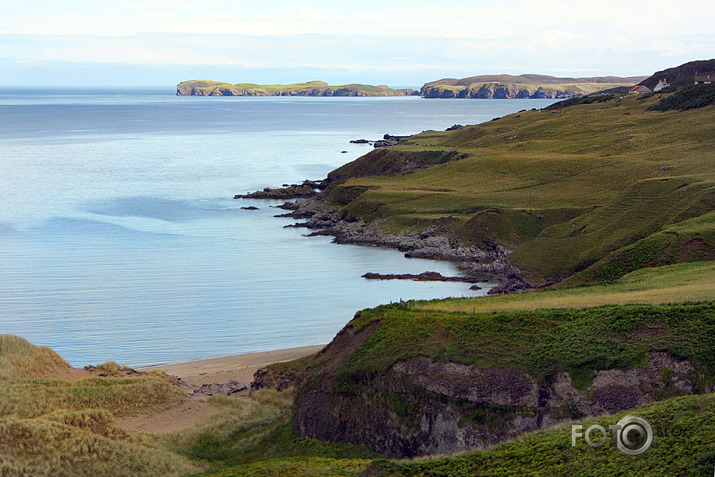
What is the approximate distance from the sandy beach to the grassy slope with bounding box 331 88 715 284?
17497 mm

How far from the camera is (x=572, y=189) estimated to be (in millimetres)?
75438

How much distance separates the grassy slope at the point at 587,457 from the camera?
17.2 metres

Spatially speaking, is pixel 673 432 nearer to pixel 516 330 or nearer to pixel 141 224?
pixel 516 330

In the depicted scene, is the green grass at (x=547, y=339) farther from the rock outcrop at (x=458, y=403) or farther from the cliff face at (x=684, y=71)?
the cliff face at (x=684, y=71)

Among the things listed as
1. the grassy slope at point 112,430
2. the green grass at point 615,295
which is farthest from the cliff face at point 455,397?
the green grass at point 615,295

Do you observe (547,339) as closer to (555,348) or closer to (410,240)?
(555,348)

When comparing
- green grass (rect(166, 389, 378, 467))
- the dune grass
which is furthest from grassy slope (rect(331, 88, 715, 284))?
the dune grass

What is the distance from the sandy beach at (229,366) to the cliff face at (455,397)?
1098 cm

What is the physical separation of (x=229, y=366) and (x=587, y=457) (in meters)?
25.1

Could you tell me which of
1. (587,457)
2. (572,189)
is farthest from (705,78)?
(587,457)

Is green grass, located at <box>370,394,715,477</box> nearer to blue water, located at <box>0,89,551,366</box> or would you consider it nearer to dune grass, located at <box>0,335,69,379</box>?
dune grass, located at <box>0,335,69,379</box>

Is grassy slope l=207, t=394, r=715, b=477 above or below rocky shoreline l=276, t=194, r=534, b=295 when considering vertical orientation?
above

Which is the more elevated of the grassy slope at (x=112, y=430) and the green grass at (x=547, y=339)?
the green grass at (x=547, y=339)

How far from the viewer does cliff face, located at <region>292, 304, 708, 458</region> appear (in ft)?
78.4
